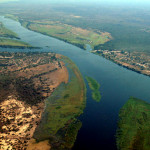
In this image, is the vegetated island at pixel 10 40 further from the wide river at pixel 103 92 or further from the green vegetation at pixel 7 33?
the wide river at pixel 103 92

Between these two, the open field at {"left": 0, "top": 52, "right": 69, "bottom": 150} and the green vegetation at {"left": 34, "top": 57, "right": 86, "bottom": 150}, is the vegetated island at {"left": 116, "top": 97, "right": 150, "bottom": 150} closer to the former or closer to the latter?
the green vegetation at {"left": 34, "top": 57, "right": 86, "bottom": 150}

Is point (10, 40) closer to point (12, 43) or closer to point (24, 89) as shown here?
point (12, 43)

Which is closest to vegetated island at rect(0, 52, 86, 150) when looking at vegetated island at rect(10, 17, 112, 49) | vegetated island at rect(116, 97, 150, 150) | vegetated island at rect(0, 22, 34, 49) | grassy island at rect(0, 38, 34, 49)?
vegetated island at rect(116, 97, 150, 150)

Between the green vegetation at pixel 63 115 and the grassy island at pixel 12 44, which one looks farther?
the grassy island at pixel 12 44

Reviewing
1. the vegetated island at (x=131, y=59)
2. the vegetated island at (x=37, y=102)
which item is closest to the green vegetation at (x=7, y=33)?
the vegetated island at (x=37, y=102)

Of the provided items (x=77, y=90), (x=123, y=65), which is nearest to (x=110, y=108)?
(x=77, y=90)

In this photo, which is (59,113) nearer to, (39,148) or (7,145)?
(39,148)
